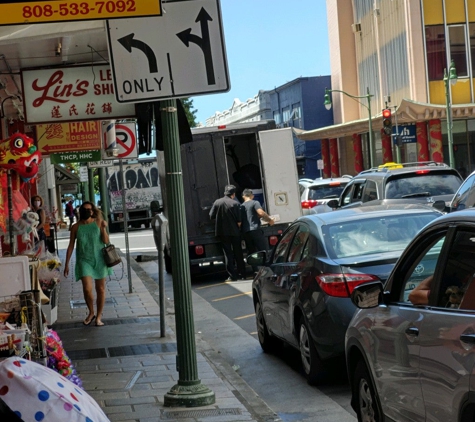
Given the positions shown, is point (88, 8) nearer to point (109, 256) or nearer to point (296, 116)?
point (109, 256)

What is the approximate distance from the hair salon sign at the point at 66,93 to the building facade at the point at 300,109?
51.2 m

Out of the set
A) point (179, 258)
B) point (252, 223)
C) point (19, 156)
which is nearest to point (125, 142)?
point (252, 223)

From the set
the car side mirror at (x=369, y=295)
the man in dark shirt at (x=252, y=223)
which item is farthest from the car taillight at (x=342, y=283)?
the man in dark shirt at (x=252, y=223)

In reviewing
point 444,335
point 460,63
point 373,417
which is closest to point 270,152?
point 373,417

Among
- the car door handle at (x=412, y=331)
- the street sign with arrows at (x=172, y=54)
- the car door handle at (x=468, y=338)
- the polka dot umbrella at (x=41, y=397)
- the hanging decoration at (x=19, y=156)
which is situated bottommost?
the car door handle at (x=412, y=331)

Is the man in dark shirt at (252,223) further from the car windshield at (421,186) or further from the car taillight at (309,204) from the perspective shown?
the car taillight at (309,204)

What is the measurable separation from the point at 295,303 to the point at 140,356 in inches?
88.6

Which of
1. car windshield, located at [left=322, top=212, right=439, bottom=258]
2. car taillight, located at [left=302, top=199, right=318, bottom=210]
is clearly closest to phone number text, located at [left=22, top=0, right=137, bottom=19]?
car windshield, located at [left=322, top=212, right=439, bottom=258]

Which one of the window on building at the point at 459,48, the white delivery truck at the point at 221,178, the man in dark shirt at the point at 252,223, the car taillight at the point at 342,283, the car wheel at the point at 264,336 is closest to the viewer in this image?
the car taillight at the point at 342,283

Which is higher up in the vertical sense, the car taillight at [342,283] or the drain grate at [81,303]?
the car taillight at [342,283]

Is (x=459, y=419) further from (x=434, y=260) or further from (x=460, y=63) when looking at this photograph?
(x=460, y=63)

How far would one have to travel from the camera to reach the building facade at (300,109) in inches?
2670

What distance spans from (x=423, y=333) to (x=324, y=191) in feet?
78.8

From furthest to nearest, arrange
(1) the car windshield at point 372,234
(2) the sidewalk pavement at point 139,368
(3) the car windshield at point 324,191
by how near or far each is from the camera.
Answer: (3) the car windshield at point 324,191 → (1) the car windshield at point 372,234 → (2) the sidewalk pavement at point 139,368
